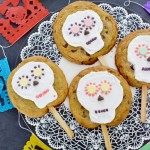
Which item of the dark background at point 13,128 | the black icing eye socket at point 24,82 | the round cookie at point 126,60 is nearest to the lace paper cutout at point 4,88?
the dark background at point 13,128

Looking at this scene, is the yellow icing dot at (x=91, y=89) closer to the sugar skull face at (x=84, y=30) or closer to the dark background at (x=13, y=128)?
the sugar skull face at (x=84, y=30)

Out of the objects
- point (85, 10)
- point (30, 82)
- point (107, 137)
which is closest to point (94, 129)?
point (107, 137)

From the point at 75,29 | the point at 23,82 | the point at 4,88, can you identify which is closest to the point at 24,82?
the point at 23,82

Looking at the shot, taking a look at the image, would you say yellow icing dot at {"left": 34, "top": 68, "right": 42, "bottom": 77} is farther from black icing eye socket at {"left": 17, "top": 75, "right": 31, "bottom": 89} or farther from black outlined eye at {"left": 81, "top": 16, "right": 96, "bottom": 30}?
black outlined eye at {"left": 81, "top": 16, "right": 96, "bottom": 30}

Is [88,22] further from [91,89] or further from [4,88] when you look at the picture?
[4,88]

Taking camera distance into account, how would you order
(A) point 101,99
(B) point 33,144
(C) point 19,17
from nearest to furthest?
(A) point 101,99, (B) point 33,144, (C) point 19,17

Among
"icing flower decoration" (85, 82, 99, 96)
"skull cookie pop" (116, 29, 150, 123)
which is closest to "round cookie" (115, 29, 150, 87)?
"skull cookie pop" (116, 29, 150, 123)

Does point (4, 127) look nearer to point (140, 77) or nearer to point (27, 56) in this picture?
point (27, 56)
